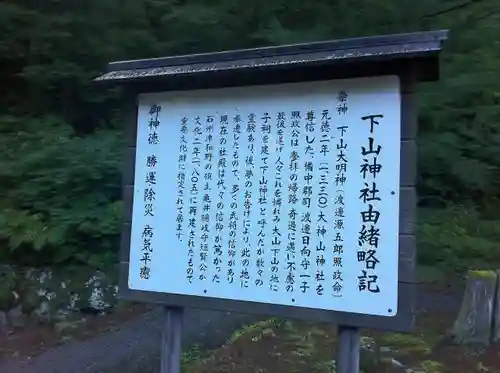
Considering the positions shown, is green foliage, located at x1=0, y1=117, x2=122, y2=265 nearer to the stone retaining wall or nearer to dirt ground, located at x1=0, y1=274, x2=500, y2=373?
the stone retaining wall

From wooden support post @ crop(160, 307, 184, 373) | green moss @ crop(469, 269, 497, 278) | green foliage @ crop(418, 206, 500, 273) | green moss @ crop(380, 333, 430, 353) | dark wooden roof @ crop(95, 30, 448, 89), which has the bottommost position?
green moss @ crop(380, 333, 430, 353)

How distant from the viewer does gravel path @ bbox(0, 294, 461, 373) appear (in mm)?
5680

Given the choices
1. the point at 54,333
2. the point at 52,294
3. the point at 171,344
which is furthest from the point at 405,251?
the point at 52,294

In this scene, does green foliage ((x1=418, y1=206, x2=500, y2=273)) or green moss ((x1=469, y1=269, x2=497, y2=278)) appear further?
green foliage ((x1=418, y1=206, x2=500, y2=273))

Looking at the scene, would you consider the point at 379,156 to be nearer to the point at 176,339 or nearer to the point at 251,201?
the point at 251,201

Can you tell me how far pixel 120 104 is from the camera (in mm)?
6820

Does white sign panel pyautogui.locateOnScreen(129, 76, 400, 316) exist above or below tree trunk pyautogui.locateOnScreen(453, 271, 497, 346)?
above

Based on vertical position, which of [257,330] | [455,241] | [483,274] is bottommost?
[257,330]

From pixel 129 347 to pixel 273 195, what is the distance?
3292 mm

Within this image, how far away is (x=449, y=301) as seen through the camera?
7.73 m

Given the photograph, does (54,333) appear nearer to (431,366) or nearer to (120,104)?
(120,104)

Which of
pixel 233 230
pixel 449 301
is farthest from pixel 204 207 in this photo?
pixel 449 301

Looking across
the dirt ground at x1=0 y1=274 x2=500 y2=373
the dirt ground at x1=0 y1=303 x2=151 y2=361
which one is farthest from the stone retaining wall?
the dirt ground at x1=0 y1=274 x2=500 y2=373

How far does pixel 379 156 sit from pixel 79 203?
510 cm
